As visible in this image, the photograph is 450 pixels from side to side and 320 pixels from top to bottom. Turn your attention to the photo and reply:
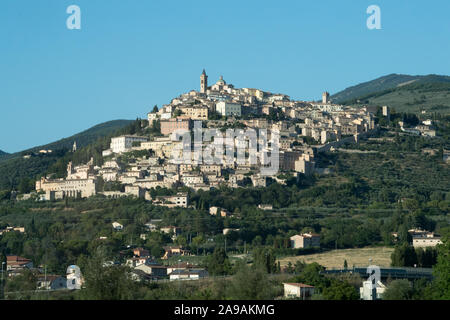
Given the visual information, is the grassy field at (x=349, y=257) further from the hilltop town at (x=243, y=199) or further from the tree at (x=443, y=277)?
the tree at (x=443, y=277)

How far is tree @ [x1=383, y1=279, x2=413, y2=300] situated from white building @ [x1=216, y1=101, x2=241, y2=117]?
145 feet

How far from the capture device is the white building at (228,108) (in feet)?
248

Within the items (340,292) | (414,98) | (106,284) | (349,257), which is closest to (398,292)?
(340,292)

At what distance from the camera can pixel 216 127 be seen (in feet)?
233

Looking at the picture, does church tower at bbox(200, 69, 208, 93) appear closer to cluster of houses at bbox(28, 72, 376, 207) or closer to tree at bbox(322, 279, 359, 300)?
cluster of houses at bbox(28, 72, 376, 207)

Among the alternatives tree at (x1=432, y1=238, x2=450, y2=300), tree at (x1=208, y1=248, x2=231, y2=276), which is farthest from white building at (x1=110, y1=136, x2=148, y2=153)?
tree at (x1=432, y1=238, x2=450, y2=300)

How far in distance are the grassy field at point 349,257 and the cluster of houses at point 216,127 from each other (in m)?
11.9

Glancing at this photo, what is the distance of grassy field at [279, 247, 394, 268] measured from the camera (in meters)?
45.6

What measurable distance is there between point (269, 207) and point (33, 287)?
26.8 metres

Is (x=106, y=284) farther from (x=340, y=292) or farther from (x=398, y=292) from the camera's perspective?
(x=398, y=292)

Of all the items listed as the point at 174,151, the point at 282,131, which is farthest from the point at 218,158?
the point at 282,131

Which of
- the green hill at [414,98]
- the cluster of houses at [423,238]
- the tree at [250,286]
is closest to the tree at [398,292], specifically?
the tree at [250,286]
